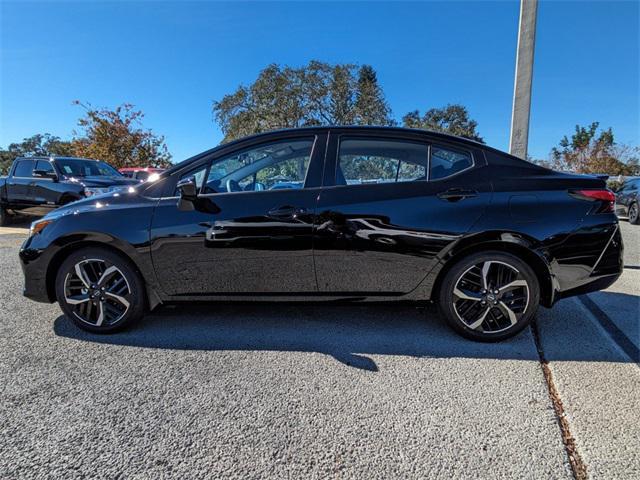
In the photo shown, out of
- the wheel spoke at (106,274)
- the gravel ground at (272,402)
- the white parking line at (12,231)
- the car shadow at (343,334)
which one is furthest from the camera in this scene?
the white parking line at (12,231)

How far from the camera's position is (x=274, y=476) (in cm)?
170

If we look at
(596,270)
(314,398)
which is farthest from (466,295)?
(314,398)

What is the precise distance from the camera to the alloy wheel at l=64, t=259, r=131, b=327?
3090 mm

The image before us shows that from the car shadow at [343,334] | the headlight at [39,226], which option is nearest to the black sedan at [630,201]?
the car shadow at [343,334]

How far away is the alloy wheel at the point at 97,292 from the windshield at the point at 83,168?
728cm

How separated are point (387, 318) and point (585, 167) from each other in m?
36.3

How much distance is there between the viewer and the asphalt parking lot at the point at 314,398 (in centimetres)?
178

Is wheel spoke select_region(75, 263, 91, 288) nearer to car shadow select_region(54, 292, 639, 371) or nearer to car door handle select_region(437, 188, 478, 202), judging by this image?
car shadow select_region(54, 292, 639, 371)

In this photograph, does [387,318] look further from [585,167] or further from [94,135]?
[585,167]

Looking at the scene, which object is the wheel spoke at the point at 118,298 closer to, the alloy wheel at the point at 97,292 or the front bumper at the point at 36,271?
the alloy wheel at the point at 97,292

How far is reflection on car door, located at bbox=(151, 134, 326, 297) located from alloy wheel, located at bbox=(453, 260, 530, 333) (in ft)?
3.82

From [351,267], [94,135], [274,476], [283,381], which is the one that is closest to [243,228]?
[351,267]

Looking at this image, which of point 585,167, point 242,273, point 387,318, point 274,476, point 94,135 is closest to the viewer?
point 274,476

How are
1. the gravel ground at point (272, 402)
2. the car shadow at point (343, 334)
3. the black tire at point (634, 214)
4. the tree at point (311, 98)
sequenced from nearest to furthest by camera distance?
the gravel ground at point (272, 402) < the car shadow at point (343, 334) < the black tire at point (634, 214) < the tree at point (311, 98)
